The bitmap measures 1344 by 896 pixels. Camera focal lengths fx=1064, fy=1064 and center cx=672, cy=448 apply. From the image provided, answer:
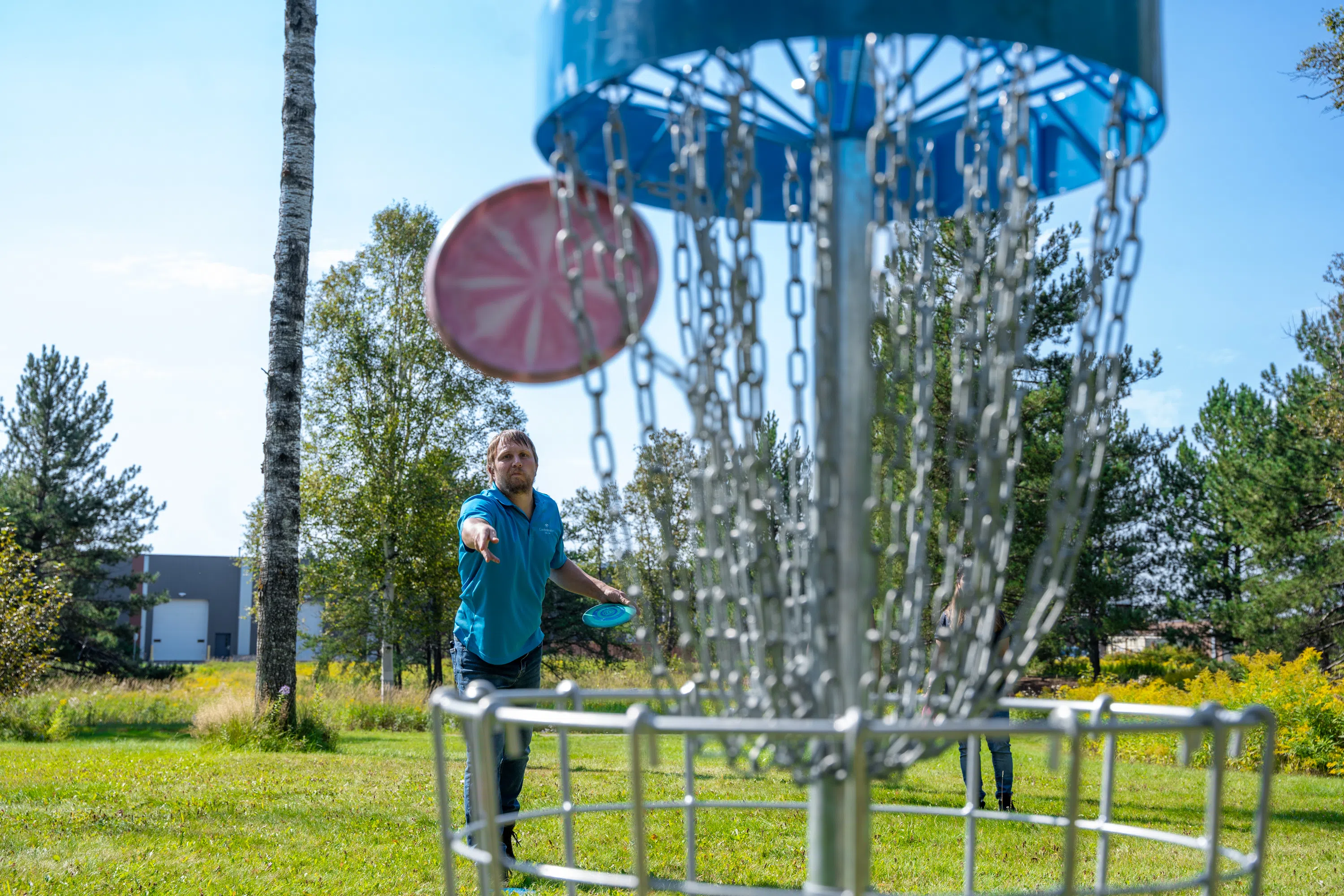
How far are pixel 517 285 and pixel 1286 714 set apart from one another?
11.8m

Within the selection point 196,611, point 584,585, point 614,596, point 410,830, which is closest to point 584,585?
point 584,585

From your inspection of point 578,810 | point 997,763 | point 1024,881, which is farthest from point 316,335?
point 578,810

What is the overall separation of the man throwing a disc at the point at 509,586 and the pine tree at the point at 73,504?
85.2ft

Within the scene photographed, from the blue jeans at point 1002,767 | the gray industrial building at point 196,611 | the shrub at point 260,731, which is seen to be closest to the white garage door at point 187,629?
the gray industrial building at point 196,611

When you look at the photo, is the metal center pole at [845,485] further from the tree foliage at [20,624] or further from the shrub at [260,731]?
the tree foliage at [20,624]

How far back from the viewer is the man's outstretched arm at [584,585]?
408 cm

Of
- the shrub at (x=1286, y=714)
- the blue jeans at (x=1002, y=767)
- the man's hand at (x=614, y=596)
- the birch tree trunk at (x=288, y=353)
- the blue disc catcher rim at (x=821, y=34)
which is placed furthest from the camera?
the shrub at (x=1286, y=714)

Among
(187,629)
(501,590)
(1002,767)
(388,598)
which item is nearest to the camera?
(501,590)

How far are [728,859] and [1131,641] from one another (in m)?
30.4

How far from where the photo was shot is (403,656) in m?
29.2

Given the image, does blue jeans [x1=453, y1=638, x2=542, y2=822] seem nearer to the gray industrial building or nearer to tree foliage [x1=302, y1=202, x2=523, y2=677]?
tree foliage [x1=302, y1=202, x2=523, y2=677]

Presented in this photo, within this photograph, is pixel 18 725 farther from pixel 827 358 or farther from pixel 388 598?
pixel 827 358

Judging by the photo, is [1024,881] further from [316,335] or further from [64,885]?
[316,335]

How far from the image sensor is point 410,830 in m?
5.66
